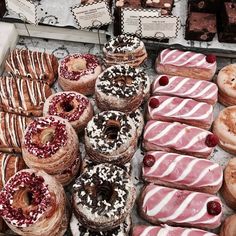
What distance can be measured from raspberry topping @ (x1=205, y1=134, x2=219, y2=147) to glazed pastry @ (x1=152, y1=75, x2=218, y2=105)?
0.42 metres

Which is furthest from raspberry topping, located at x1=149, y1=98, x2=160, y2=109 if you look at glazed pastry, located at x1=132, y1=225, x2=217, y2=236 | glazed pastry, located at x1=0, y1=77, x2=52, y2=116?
glazed pastry, located at x1=132, y1=225, x2=217, y2=236

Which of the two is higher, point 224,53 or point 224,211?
point 224,53

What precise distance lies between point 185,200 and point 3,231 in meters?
1.27

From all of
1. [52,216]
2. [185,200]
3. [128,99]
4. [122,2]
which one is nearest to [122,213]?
[52,216]

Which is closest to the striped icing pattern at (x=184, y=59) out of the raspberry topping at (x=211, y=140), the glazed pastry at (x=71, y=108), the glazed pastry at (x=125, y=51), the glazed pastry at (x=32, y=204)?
the glazed pastry at (x=125, y=51)

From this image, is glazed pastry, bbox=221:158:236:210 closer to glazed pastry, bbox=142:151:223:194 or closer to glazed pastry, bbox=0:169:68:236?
glazed pastry, bbox=142:151:223:194

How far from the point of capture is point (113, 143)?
2.48 metres

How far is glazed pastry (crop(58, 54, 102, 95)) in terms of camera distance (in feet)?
10.3

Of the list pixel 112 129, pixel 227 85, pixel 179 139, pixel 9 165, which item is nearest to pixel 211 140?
pixel 179 139

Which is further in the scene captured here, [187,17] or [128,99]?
[187,17]

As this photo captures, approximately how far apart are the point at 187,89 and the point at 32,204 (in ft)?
5.32

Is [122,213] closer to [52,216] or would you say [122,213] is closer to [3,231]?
[52,216]

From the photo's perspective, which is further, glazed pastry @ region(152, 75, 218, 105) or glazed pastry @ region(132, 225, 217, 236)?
glazed pastry @ region(152, 75, 218, 105)

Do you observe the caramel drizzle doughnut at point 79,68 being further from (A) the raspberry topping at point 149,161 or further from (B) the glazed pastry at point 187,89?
(A) the raspberry topping at point 149,161
